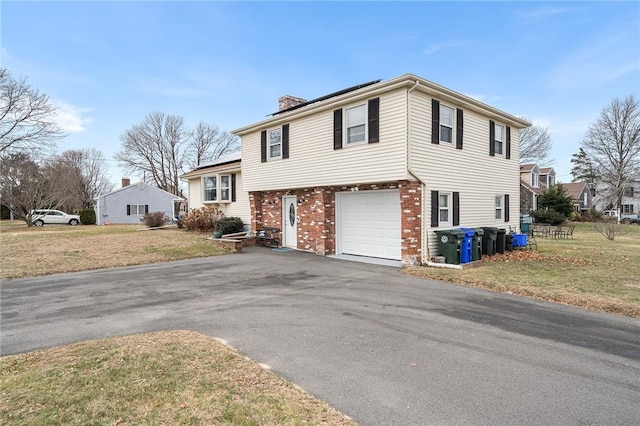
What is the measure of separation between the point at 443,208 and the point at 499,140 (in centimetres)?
493

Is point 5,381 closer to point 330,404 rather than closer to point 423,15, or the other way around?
point 330,404

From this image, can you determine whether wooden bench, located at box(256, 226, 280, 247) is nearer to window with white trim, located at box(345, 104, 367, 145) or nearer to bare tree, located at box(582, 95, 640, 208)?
window with white trim, located at box(345, 104, 367, 145)

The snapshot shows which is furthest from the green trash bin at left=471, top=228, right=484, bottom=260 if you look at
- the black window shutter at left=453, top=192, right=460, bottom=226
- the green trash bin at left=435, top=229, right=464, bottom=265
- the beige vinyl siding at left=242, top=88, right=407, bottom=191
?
the beige vinyl siding at left=242, top=88, right=407, bottom=191

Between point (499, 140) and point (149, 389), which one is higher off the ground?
point (499, 140)

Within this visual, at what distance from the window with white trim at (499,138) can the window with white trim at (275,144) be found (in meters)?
8.52

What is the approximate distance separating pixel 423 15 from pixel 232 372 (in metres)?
15.3

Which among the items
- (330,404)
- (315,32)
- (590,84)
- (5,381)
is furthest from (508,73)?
(5,381)

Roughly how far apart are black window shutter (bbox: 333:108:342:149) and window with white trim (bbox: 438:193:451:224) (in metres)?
3.65

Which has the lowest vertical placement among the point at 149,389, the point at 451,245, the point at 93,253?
the point at 149,389

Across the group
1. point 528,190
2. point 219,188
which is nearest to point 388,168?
point 219,188

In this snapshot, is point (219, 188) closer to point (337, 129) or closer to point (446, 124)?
point (337, 129)

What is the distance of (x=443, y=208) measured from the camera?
11172 mm

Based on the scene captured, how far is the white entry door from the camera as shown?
1454cm

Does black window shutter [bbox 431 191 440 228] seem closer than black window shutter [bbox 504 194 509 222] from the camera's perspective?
Yes
